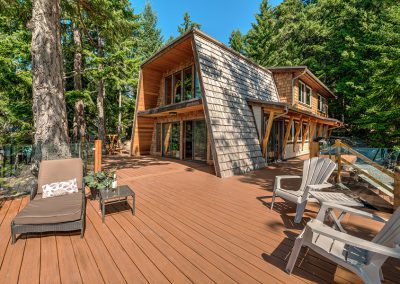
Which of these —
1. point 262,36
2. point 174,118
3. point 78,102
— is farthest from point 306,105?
point 78,102

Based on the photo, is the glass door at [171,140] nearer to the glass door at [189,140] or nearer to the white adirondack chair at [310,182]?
the glass door at [189,140]

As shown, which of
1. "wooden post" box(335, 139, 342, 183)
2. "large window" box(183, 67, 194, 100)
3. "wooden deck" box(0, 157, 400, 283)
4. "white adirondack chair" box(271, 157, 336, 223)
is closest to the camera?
"wooden deck" box(0, 157, 400, 283)

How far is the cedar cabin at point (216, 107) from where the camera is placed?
291 inches

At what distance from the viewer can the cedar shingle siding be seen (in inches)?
276

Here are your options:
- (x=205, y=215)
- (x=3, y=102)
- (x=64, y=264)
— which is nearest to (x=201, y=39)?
(x=205, y=215)

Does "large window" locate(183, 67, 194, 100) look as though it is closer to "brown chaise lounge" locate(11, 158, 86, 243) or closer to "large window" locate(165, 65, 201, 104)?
"large window" locate(165, 65, 201, 104)

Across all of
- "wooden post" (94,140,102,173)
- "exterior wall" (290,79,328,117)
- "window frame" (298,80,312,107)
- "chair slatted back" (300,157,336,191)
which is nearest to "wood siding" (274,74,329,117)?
"exterior wall" (290,79,328,117)

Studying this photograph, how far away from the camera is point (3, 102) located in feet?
45.0

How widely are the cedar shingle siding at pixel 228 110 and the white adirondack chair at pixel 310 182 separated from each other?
301cm

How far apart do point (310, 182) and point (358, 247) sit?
2.43 m

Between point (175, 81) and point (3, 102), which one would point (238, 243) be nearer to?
point (175, 81)

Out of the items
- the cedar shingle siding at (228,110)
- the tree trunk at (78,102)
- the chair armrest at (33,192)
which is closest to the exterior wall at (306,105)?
the cedar shingle siding at (228,110)

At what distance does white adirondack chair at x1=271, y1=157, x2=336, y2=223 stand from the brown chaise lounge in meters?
3.51

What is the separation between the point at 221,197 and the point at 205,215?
3.57 ft
